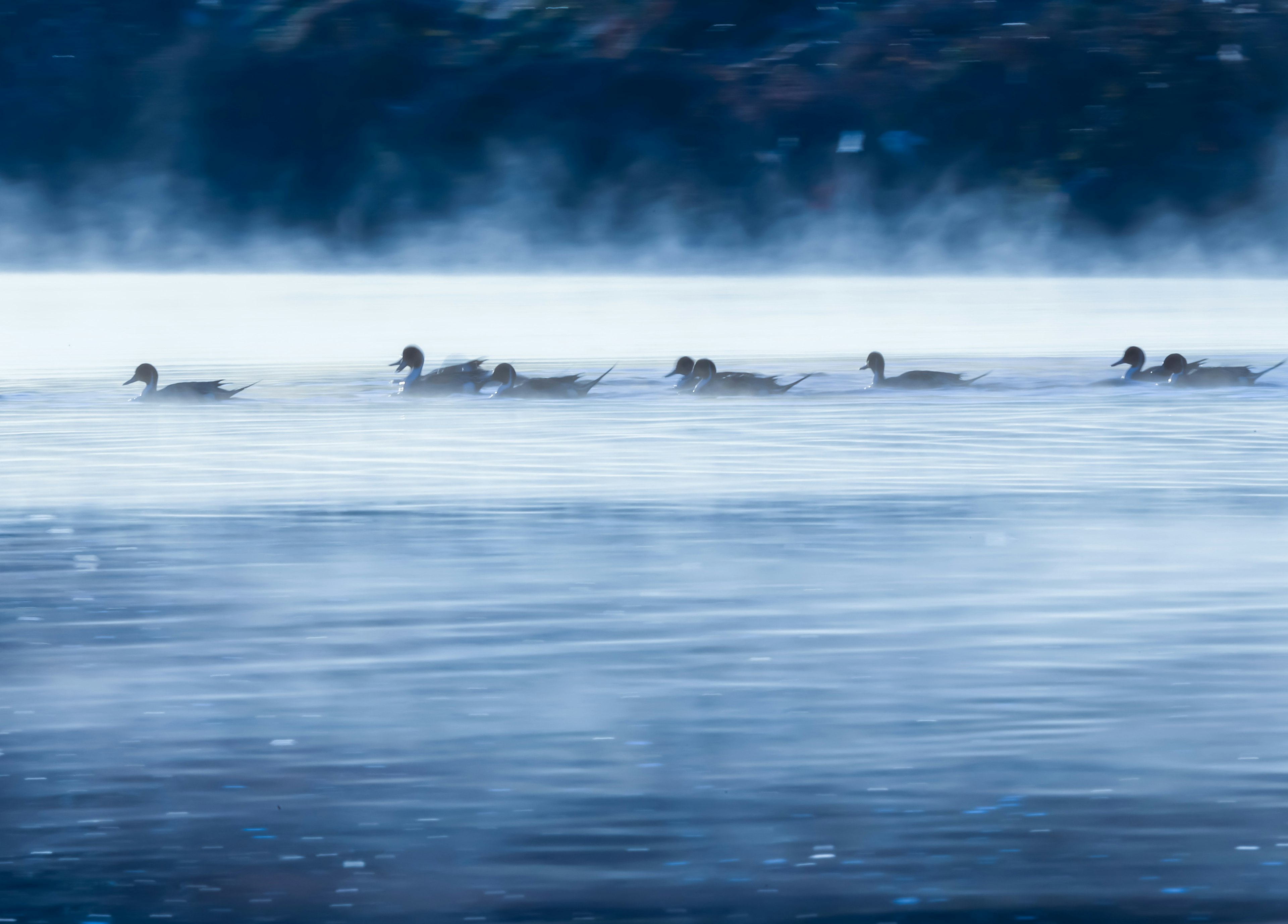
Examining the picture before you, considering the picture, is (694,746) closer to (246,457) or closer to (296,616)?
(296,616)

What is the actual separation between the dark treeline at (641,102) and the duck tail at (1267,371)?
53.2 meters

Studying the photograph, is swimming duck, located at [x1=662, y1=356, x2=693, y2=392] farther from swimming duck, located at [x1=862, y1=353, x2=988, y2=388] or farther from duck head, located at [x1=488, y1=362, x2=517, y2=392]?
swimming duck, located at [x1=862, y1=353, x2=988, y2=388]

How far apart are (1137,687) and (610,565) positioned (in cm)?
303

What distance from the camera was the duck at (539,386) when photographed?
750 inches

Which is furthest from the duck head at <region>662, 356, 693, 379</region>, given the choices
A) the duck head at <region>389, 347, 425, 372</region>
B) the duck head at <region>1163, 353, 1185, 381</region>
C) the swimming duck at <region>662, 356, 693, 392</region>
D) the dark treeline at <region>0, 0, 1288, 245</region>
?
the dark treeline at <region>0, 0, 1288, 245</region>

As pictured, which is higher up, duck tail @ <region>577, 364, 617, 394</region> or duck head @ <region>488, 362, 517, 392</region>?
duck head @ <region>488, 362, 517, 392</region>

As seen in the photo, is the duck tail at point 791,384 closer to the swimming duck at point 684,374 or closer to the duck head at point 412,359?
the swimming duck at point 684,374

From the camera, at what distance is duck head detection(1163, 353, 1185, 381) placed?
20672 mm

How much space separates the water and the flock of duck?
243 centimetres

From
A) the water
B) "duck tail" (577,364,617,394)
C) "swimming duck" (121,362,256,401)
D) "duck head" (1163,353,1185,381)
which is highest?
"swimming duck" (121,362,256,401)

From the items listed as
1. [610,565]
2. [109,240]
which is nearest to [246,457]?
[610,565]

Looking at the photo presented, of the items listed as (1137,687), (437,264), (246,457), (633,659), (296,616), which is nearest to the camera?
(1137,687)

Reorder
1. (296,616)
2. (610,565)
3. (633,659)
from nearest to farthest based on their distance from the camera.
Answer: (633,659), (296,616), (610,565)

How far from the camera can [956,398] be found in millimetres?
19359
